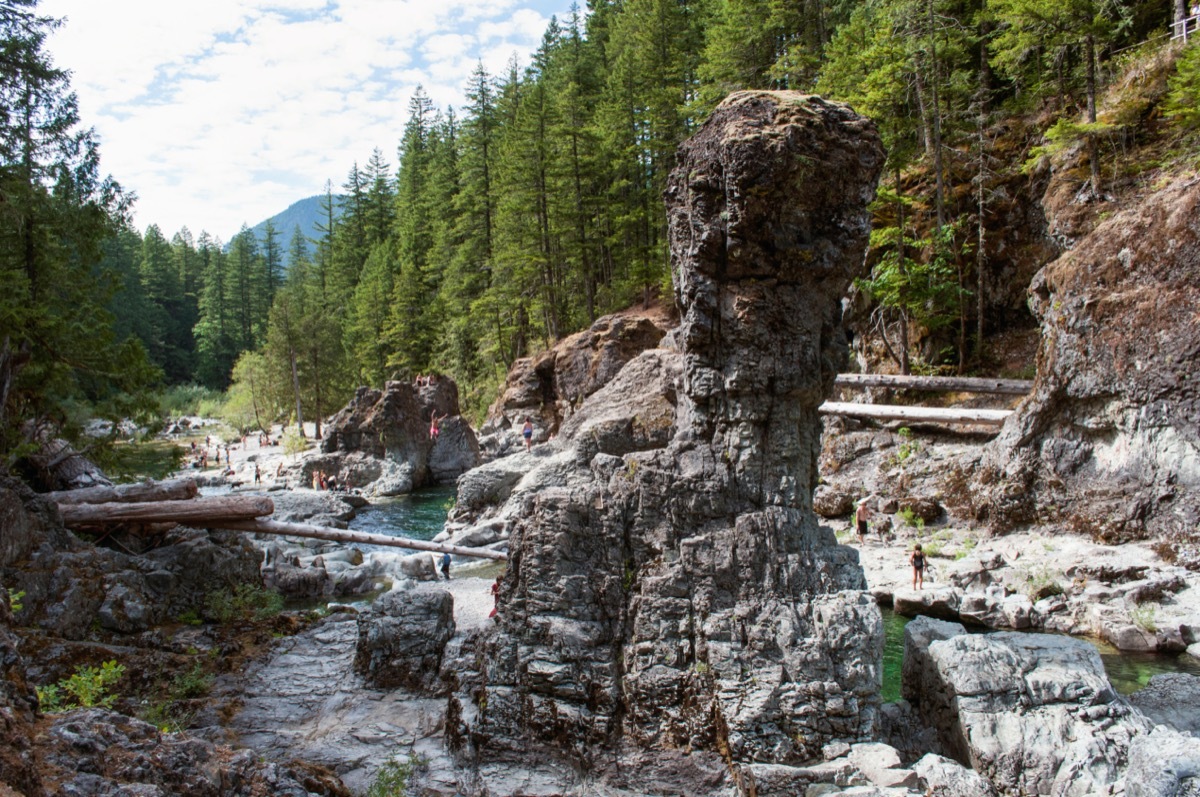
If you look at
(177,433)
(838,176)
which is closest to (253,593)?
(838,176)

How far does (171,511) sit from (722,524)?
1414cm

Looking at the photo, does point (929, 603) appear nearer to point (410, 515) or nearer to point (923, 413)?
point (923, 413)

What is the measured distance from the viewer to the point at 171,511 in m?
17.2

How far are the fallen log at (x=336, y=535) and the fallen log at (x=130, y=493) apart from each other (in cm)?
119

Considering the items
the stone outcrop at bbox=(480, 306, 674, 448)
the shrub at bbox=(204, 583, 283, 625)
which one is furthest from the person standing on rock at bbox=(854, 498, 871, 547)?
the shrub at bbox=(204, 583, 283, 625)

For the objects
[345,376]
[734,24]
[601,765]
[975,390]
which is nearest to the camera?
[601,765]

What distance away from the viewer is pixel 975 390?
23812mm

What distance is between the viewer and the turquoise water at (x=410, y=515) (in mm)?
28594

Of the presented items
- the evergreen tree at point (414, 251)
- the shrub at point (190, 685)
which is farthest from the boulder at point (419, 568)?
the evergreen tree at point (414, 251)

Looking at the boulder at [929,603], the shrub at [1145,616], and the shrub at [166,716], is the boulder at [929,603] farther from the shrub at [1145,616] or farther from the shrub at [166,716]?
the shrub at [166,716]

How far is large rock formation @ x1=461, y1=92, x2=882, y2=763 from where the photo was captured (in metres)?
Answer: 9.41

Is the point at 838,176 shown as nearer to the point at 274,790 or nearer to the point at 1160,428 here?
the point at 274,790

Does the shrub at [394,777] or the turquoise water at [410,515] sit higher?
the shrub at [394,777]

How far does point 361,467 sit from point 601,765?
31.8m
